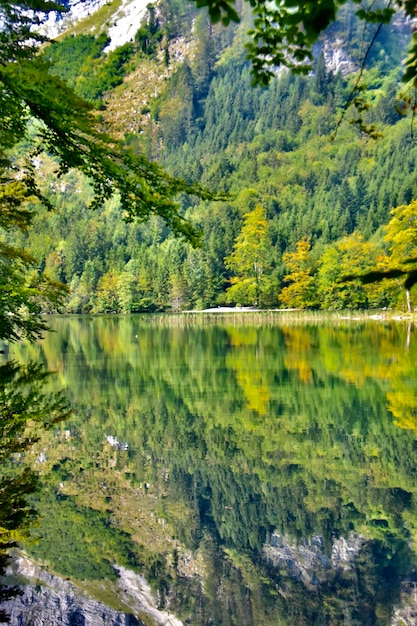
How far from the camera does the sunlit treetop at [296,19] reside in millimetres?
2922

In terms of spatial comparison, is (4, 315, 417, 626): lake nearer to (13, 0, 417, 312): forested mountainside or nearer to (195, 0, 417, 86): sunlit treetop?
(195, 0, 417, 86): sunlit treetop

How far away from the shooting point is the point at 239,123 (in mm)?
175875

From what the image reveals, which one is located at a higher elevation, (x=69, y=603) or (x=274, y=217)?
(x=274, y=217)

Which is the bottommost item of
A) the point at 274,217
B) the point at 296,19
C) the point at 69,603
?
the point at 69,603

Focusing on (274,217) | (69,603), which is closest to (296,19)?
(69,603)

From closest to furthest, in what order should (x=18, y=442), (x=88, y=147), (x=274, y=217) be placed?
(x=88, y=147), (x=18, y=442), (x=274, y=217)

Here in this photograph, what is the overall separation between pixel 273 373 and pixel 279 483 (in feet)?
38.0

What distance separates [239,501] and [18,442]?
4447 millimetres

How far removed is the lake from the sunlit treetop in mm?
4843

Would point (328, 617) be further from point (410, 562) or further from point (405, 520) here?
point (405, 520)

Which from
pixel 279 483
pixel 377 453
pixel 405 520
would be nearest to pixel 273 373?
pixel 377 453

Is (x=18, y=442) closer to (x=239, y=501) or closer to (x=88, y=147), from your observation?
(x=239, y=501)

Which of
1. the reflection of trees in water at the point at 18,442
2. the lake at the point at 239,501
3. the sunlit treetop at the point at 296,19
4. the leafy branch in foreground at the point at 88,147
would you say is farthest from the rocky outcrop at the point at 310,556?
the sunlit treetop at the point at 296,19

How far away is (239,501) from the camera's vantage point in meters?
8.67
